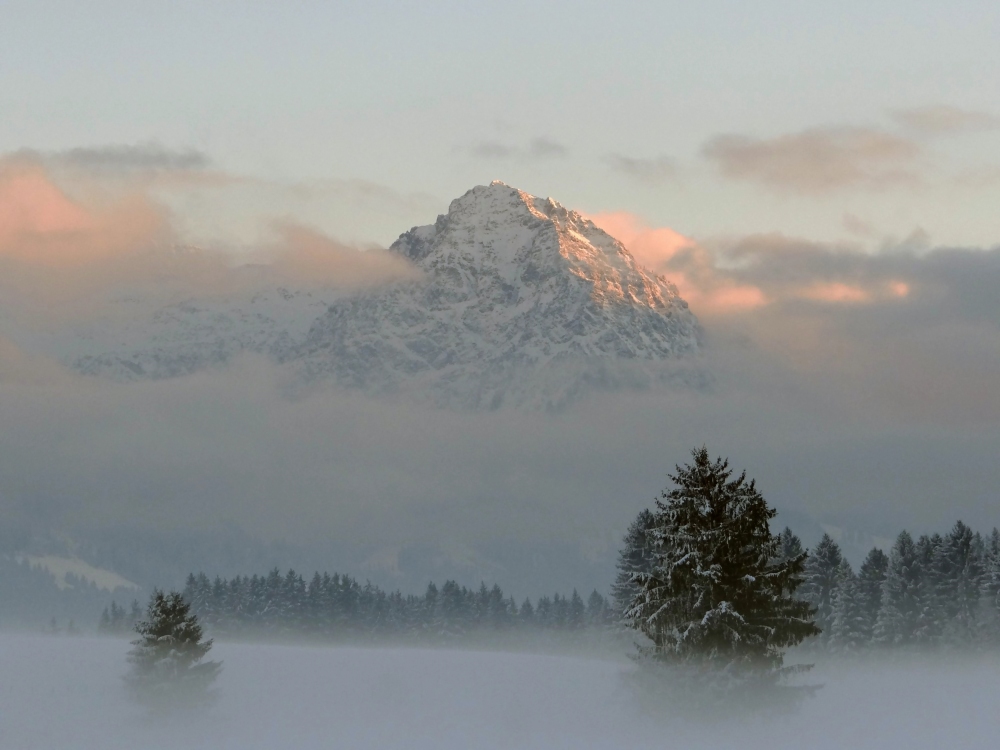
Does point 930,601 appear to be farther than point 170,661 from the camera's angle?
Yes

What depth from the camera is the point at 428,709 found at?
5438 centimetres

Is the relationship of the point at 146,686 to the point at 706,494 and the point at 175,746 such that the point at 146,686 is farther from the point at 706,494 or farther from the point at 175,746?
the point at 706,494

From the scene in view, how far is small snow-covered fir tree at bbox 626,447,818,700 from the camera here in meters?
44.9

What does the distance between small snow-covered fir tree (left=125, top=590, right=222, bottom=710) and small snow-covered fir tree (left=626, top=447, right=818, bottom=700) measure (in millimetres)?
18139

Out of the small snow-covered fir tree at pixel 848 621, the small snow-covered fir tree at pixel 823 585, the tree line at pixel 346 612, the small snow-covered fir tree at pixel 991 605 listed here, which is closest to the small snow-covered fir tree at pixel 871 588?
the small snow-covered fir tree at pixel 848 621

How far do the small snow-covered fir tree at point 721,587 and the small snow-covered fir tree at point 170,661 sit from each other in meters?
18.1

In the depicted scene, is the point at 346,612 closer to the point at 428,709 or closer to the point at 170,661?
the point at 170,661

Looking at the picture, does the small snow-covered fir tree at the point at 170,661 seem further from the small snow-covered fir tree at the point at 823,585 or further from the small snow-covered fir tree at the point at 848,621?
the small snow-covered fir tree at the point at 823,585

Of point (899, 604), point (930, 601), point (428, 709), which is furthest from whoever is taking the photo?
point (899, 604)

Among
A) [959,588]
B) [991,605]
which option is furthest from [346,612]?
[991,605]

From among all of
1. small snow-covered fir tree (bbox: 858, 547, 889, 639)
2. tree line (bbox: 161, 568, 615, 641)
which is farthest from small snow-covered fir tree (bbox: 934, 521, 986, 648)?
tree line (bbox: 161, 568, 615, 641)

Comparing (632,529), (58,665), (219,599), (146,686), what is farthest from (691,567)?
(219,599)

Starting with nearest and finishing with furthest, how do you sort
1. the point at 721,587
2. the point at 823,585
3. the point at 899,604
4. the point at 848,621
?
1. the point at 721,587
2. the point at 899,604
3. the point at 848,621
4. the point at 823,585

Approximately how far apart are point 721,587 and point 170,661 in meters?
21.6
